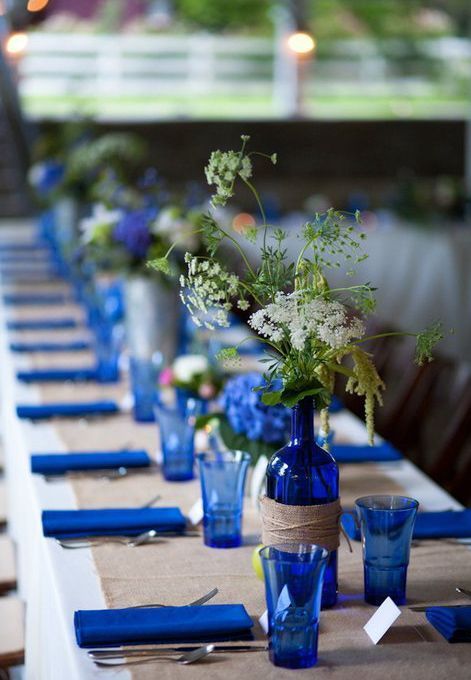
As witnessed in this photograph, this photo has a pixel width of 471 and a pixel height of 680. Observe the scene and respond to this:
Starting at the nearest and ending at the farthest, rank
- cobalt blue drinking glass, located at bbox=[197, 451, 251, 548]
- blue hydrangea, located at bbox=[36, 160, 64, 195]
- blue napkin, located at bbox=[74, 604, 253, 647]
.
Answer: blue napkin, located at bbox=[74, 604, 253, 647] < cobalt blue drinking glass, located at bbox=[197, 451, 251, 548] < blue hydrangea, located at bbox=[36, 160, 64, 195]

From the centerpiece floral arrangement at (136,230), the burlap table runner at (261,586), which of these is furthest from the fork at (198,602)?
the centerpiece floral arrangement at (136,230)

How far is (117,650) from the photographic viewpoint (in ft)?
4.99

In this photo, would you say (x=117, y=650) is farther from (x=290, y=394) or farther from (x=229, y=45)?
(x=229, y=45)

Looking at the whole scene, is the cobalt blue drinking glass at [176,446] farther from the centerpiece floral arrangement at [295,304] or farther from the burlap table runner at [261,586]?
the centerpiece floral arrangement at [295,304]

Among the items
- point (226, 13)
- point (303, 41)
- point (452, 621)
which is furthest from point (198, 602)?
point (226, 13)

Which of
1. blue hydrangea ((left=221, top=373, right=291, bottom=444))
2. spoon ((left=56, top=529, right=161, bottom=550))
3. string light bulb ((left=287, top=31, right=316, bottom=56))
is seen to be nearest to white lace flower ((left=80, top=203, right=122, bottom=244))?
blue hydrangea ((left=221, top=373, right=291, bottom=444))

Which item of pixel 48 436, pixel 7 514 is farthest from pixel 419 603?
pixel 7 514

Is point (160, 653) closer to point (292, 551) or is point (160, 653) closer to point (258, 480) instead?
point (292, 551)

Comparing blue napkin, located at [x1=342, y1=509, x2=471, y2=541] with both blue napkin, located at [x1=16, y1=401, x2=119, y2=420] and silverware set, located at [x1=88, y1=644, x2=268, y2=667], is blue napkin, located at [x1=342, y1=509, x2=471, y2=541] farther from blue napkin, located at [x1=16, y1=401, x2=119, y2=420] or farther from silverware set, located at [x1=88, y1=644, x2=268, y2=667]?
blue napkin, located at [x1=16, y1=401, x2=119, y2=420]

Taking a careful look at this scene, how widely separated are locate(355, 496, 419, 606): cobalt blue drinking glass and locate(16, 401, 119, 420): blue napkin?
141 cm

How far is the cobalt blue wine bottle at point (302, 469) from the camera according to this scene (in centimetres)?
164

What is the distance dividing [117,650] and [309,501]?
343 mm

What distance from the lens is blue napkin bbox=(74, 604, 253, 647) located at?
1541mm

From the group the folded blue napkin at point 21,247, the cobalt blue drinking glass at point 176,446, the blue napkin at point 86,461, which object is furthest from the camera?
the folded blue napkin at point 21,247
